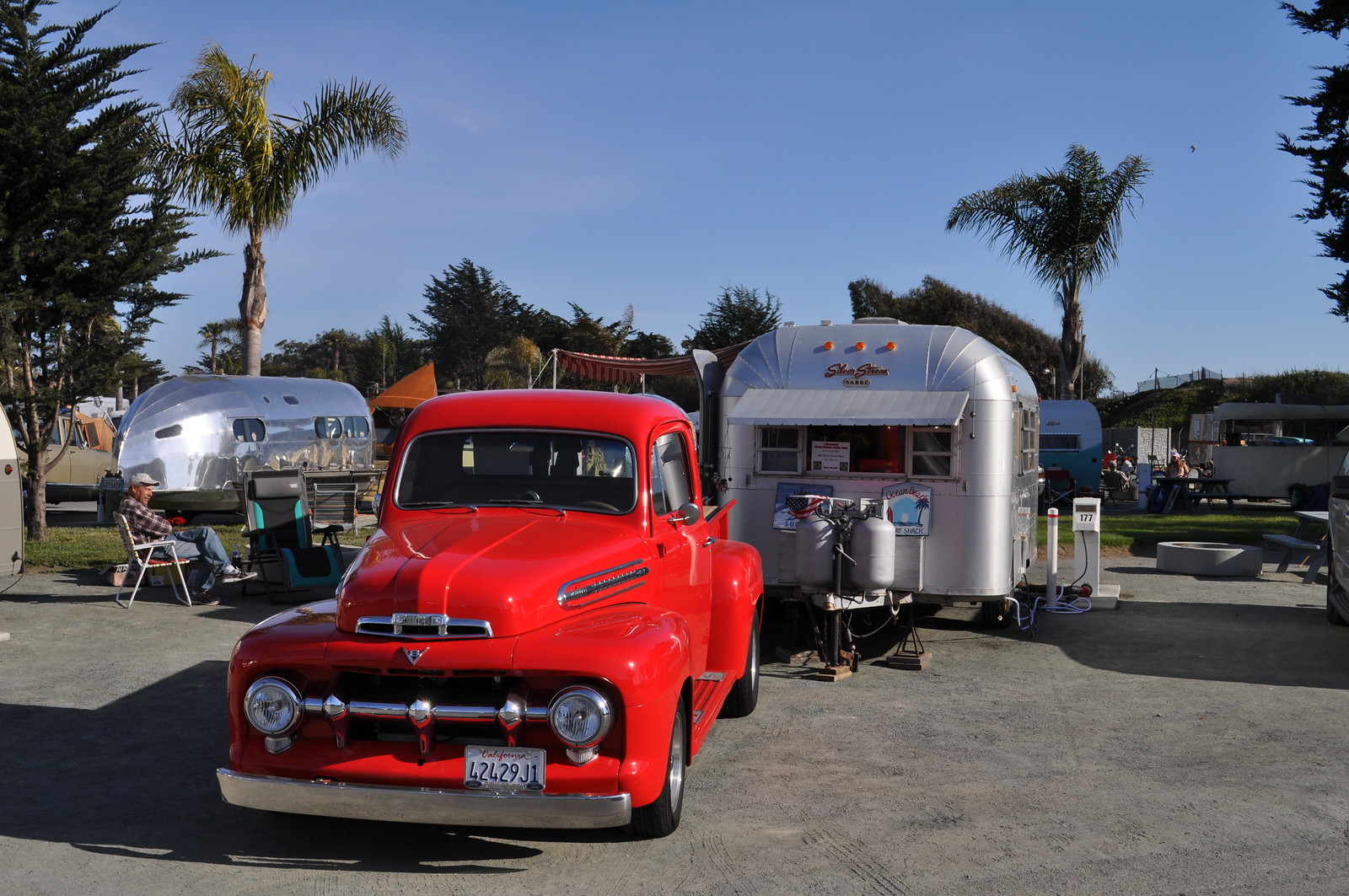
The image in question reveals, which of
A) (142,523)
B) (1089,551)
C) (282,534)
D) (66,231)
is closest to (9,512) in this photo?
(142,523)

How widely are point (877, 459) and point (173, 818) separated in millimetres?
6331

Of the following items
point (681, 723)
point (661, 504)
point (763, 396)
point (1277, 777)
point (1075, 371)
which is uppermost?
point (1075, 371)

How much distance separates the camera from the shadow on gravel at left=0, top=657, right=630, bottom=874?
493 cm

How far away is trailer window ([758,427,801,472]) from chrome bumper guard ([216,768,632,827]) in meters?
5.83

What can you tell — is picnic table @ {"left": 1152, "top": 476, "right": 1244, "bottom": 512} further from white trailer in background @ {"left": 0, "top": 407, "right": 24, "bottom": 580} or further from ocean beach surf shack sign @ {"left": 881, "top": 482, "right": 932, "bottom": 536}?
white trailer in background @ {"left": 0, "top": 407, "right": 24, "bottom": 580}

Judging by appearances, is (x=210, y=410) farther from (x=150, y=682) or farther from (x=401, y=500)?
(x=401, y=500)

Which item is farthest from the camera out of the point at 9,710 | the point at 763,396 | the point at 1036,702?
the point at 763,396

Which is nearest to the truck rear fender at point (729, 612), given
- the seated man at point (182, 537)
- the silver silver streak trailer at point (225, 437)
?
the seated man at point (182, 537)

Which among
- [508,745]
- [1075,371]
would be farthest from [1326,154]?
[508,745]

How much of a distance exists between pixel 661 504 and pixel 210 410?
1504 cm

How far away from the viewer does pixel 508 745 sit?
14.6 ft

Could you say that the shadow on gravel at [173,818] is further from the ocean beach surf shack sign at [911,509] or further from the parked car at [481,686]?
the ocean beach surf shack sign at [911,509]

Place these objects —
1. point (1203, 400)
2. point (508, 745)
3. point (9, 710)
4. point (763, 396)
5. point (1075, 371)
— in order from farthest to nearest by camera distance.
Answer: point (1203, 400) < point (1075, 371) < point (763, 396) < point (9, 710) < point (508, 745)

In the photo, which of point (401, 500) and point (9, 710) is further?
point (9, 710)
